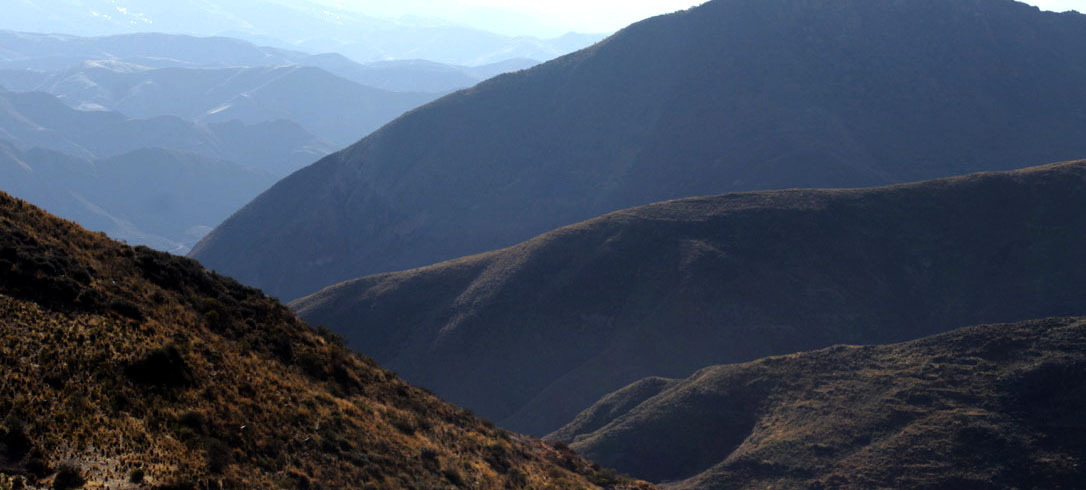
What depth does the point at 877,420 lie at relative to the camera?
51.9 m

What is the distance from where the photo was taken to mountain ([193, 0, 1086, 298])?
142500mm

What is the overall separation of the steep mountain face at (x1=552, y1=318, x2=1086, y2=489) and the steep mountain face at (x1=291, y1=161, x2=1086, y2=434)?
14.6 meters

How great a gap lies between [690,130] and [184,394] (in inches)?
5387

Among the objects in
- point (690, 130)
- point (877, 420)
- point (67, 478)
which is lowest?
point (877, 420)

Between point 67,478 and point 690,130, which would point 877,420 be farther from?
point 690,130

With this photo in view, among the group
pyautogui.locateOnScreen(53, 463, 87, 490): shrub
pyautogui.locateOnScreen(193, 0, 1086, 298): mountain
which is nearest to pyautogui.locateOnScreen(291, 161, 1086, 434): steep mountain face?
pyautogui.locateOnScreen(193, 0, 1086, 298): mountain

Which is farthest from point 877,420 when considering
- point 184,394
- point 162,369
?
point 162,369

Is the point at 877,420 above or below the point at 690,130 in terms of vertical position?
below

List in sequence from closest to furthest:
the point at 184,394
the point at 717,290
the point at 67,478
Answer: the point at 67,478
the point at 184,394
the point at 717,290

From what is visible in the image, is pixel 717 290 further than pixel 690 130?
No

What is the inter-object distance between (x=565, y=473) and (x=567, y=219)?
360ft

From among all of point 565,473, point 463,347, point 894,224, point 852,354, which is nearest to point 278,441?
point 565,473

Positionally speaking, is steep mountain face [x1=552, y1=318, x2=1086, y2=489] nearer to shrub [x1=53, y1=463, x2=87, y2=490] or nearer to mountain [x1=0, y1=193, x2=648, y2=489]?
mountain [x1=0, y1=193, x2=648, y2=489]

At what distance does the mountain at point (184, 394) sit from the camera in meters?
17.4
